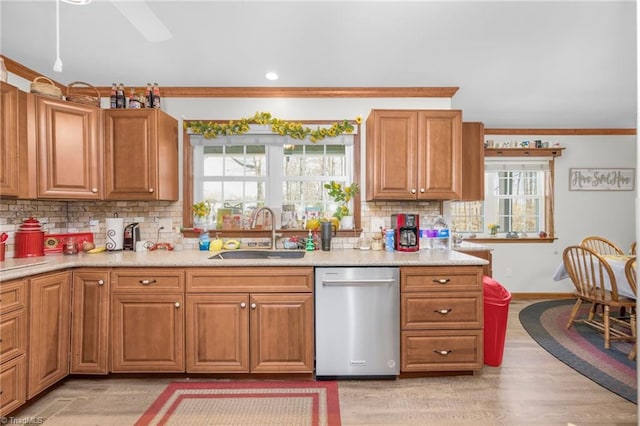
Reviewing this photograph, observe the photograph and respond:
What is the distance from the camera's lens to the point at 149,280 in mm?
2428

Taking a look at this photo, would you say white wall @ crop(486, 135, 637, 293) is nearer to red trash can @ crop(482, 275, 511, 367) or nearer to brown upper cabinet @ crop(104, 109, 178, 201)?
red trash can @ crop(482, 275, 511, 367)

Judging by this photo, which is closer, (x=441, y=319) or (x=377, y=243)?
(x=441, y=319)

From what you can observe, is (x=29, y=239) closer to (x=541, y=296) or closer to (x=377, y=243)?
(x=377, y=243)

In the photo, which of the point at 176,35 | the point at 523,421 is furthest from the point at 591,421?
the point at 176,35

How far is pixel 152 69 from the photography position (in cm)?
284

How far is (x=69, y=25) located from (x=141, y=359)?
2.32 m

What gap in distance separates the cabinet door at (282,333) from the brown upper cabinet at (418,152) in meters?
1.24

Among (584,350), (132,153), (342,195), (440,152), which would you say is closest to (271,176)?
(342,195)

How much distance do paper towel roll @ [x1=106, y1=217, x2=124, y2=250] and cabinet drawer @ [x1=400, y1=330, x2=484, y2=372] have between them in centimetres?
257

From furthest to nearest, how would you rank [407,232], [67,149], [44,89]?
[407,232] < [67,149] < [44,89]

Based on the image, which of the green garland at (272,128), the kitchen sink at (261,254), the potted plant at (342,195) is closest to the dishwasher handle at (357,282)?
the kitchen sink at (261,254)

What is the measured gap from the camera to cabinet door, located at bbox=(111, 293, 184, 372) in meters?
2.41

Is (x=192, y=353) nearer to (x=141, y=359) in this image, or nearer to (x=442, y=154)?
(x=141, y=359)

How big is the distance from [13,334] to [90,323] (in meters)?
0.46
